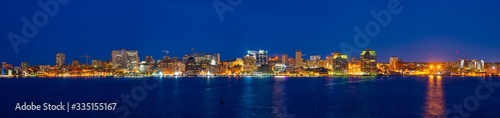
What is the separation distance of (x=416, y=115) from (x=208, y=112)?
12969mm

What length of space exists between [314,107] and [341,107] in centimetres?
196

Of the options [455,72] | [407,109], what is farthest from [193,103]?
[455,72]

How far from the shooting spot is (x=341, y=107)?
38.4m

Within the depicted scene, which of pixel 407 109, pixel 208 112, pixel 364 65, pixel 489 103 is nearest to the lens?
pixel 208 112

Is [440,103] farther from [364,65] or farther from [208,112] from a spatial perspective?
[364,65]

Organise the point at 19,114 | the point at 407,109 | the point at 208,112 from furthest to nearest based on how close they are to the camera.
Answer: the point at 407,109, the point at 208,112, the point at 19,114

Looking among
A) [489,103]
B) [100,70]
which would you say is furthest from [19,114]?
[100,70]

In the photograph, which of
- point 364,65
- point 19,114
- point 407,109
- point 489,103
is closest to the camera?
point 19,114

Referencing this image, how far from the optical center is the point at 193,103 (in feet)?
135

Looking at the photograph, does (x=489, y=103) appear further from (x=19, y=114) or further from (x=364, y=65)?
(x=364, y=65)

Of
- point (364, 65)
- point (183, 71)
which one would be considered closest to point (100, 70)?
point (183, 71)

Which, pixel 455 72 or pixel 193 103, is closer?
pixel 193 103

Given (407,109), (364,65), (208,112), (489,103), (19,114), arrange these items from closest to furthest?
(19,114), (208,112), (407,109), (489,103), (364,65)

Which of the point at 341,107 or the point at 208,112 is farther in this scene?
the point at 341,107
